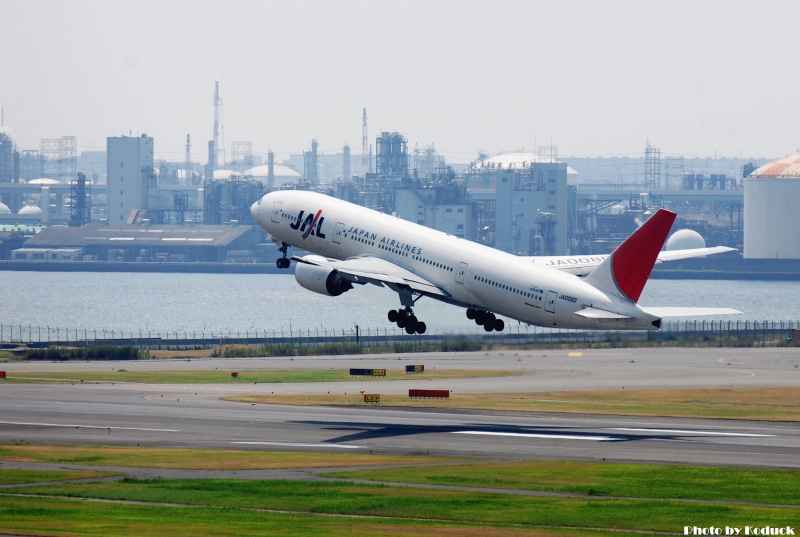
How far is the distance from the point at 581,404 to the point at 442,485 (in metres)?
39.7

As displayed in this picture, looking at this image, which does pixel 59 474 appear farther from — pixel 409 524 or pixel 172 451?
pixel 409 524

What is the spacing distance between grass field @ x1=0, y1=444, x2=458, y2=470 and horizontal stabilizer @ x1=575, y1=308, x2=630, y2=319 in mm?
13475

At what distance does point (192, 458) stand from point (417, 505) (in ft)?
52.7

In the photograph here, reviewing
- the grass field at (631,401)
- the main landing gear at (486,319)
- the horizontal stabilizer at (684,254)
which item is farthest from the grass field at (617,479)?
the grass field at (631,401)

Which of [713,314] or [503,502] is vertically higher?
[713,314]

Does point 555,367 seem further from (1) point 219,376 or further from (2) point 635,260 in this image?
(2) point 635,260

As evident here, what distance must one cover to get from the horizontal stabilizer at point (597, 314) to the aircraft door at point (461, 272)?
8290mm

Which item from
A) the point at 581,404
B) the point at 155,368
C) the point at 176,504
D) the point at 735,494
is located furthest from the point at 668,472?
the point at 155,368

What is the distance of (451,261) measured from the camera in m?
75.6

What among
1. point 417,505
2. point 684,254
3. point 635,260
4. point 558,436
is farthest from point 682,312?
point 417,505

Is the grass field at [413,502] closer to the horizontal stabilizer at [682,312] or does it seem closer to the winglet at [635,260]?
the horizontal stabilizer at [682,312]

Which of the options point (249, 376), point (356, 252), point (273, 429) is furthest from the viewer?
point (249, 376)

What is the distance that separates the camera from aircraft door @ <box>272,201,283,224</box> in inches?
3324

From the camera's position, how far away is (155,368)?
399 feet
